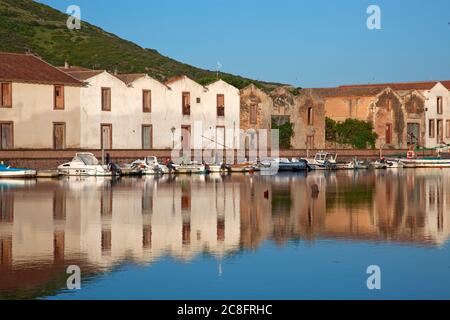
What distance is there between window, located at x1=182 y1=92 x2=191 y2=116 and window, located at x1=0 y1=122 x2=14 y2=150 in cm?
1632

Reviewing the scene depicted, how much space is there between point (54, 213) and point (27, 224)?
405cm

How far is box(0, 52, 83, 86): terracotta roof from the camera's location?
6412cm

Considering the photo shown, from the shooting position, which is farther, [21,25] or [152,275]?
[21,25]

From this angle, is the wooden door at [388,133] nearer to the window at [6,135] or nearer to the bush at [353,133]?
the bush at [353,133]

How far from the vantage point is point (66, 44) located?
143 meters

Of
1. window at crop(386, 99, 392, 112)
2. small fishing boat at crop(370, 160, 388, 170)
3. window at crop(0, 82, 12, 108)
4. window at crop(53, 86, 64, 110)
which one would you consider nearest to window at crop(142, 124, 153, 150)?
window at crop(53, 86, 64, 110)

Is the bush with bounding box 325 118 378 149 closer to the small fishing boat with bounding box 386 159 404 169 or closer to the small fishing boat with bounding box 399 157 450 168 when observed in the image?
the small fishing boat with bounding box 386 159 404 169

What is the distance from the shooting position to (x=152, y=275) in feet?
68.0

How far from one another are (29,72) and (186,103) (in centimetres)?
1443

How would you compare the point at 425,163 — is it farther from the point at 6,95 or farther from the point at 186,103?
the point at 6,95

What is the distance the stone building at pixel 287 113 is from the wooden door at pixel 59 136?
18.6 m

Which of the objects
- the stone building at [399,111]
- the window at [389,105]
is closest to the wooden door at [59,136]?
the stone building at [399,111]
